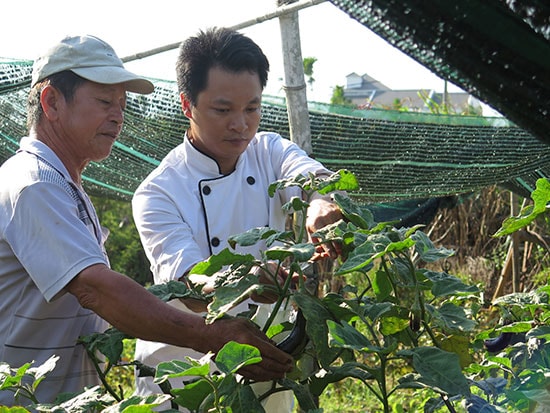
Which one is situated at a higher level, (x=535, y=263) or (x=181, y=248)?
(x=181, y=248)

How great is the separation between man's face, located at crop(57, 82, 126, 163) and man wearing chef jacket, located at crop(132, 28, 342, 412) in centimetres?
22

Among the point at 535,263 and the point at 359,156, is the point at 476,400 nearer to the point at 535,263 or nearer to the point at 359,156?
the point at 359,156

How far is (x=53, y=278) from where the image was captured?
1779mm

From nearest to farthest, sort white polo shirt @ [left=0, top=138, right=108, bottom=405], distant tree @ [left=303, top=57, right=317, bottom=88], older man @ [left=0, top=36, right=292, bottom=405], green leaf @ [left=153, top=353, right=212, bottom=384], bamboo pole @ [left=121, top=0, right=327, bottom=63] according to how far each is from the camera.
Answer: green leaf @ [left=153, top=353, right=212, bottom=384] → older man @ [left=0, top=36, right=292, bottom=405] → white polo shirt @ [left=0, top=138, right=108, bottom=405] → bamboo pole @ [left=121, top=0, right=327, bottom=63] → distant tree @ [left=303, top=57, right=317, bottom=88]

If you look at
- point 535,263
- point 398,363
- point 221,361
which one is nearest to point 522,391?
point 221,361

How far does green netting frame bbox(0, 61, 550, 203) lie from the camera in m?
4.08

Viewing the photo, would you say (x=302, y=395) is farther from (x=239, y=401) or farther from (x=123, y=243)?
(x=123, y=243)

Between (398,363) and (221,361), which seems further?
(398,363)

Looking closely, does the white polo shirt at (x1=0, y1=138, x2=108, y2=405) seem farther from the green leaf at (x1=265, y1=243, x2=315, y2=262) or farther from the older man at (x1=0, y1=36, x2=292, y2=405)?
the green leaf at (x1=265, y1=243, x2=315, y2=262)

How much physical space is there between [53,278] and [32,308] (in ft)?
0.67

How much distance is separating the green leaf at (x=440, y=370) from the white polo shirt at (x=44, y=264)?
0.79 meters

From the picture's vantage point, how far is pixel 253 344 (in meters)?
1.42

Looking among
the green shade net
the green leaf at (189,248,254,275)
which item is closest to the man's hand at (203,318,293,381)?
the green leaf at (189,248,254,275)

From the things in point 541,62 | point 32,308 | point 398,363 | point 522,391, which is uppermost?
point 541,62
